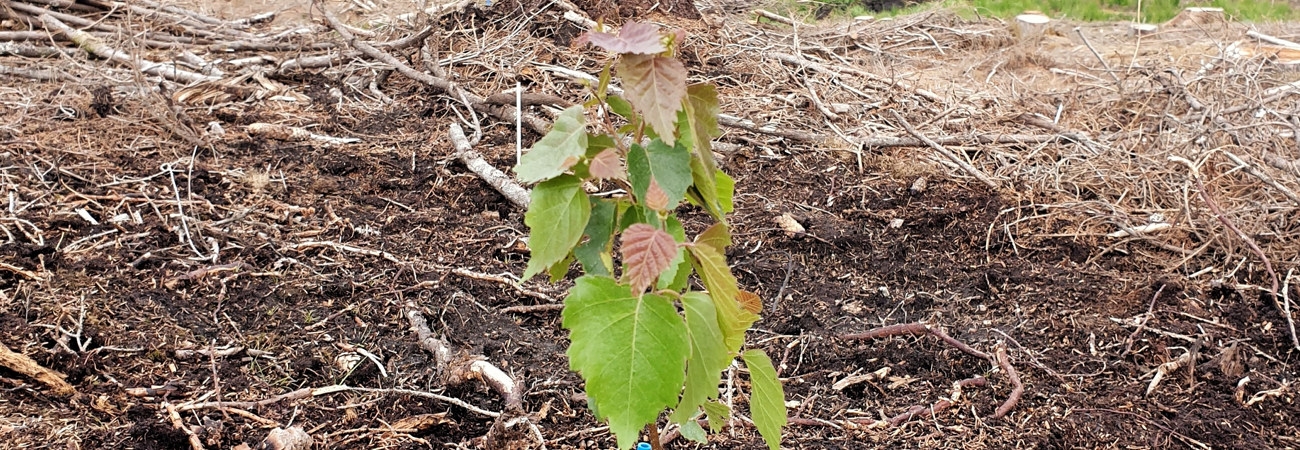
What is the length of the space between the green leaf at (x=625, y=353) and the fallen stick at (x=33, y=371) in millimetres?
1731

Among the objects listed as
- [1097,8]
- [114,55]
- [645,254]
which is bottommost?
[1097,8]

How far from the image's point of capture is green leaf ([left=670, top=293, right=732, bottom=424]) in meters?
1.43

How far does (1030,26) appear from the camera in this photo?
7.98 meters

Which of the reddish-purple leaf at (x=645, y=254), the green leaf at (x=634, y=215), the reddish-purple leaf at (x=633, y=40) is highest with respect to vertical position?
the reddish-purple leaf at (x=633, y=40)

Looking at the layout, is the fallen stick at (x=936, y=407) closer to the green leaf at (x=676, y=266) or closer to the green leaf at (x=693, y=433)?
the green leaf at (x=693, y=433)

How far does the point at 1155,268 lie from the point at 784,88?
8.24 ft

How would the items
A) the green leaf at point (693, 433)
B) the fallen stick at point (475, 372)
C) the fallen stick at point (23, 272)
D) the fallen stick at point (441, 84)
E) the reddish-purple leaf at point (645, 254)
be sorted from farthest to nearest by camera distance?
the fallen stick at point (441, 84) < the fallen stick at point (23, 272) < the fallen stick at point (475, 372) < the green leaf at point (693, 433) < the reddish-purple leaf at point (645, 254)

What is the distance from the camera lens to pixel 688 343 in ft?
4.49

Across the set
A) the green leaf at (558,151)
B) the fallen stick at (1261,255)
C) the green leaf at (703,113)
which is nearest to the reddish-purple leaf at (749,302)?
the green leaf at (703,113)

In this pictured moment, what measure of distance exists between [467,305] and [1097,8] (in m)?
9.31

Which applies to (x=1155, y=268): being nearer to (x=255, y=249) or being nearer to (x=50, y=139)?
(x=255, y=249)

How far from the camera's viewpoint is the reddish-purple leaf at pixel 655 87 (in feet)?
4.19

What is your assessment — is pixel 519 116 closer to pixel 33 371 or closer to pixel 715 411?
pixel 33 371

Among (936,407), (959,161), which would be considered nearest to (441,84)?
(959,161)
